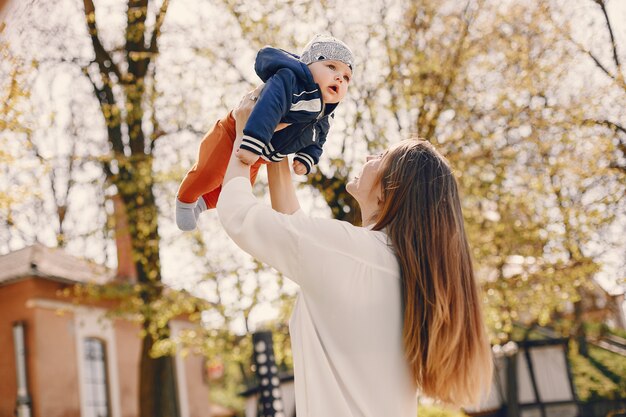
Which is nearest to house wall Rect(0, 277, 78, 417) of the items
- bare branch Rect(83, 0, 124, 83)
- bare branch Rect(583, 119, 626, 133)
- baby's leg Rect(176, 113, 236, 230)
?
bare branch Rect(83, 0, 124, 83)

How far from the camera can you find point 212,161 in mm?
2594

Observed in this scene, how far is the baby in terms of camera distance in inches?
89.4

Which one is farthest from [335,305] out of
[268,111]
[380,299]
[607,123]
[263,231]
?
[607,123]

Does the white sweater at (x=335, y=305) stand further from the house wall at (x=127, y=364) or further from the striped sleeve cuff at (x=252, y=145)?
the house wall at (x=127, y=364)

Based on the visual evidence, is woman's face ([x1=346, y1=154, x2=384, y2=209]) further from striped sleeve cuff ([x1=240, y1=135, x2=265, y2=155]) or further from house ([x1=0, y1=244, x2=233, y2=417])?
house ([x1=0, y1=244, x2=233, y2=417])

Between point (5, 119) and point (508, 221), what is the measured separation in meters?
9.29

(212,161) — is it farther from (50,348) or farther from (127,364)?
(127,364)

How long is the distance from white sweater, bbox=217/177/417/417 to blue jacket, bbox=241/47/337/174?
167 mm

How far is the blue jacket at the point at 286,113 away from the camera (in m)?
2.11

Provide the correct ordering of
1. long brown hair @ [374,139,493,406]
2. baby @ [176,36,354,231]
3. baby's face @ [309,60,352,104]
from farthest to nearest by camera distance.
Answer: baby's face @ [309,60,352,104]
baby @ [176,36,354,231]
long brown hair @ [374,139,493,406]

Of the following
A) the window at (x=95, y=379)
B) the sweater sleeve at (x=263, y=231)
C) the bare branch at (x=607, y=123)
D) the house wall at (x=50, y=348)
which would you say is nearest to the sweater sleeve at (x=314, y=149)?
the sweater sleeve at (x=263, y=231)

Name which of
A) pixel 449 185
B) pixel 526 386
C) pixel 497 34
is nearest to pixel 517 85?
pixel 497 34

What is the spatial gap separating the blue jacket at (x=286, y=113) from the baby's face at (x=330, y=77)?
35 millimetres

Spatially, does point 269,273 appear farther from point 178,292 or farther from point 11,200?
point 11,200
